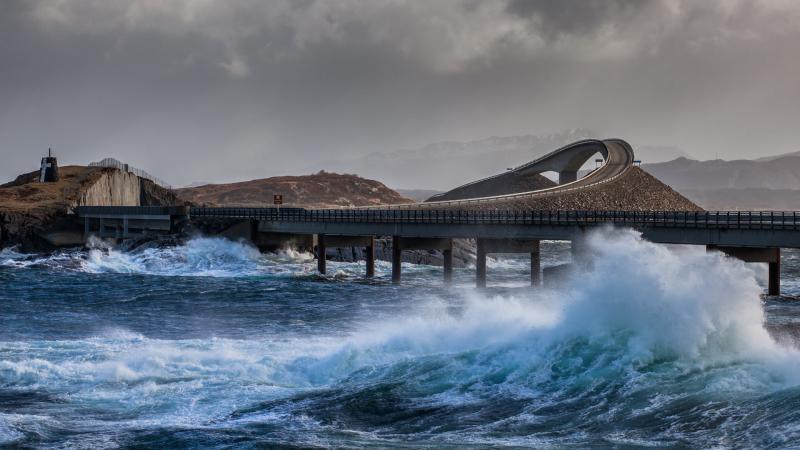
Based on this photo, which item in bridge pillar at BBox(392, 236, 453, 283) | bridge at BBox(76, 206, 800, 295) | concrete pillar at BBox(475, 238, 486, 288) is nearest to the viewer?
bridge at BBox(76, 206, 800, 295)

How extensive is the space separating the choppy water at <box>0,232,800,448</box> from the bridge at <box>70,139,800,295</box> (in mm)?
23090

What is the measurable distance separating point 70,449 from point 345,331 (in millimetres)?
19213

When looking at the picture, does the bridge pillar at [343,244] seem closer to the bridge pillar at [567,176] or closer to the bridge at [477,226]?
the bridge at [477,226]

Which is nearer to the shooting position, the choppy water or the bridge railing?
the choppy water

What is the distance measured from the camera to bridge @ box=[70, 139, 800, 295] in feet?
175

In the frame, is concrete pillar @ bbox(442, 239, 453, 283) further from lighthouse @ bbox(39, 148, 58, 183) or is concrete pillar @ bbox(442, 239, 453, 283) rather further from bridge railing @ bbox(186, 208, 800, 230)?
lighthouse @ bbox(39, 148, 58, 183)

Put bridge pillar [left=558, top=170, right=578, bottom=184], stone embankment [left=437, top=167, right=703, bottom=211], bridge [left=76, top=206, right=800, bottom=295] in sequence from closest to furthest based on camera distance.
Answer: bridge [left=76, top=206, right=800, bottom=295]
stone embankment [left=437, top=167, right=703, bottom=211]
bridge pillar [left=558, top=170, right=578, bottom=184]

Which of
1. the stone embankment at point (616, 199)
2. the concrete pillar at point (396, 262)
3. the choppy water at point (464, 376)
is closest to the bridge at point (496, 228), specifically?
the concrete pillar at point (396, 262)

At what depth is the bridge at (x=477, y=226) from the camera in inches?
2103

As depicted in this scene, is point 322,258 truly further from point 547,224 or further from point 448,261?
point 547,224

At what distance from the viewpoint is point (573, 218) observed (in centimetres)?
6250

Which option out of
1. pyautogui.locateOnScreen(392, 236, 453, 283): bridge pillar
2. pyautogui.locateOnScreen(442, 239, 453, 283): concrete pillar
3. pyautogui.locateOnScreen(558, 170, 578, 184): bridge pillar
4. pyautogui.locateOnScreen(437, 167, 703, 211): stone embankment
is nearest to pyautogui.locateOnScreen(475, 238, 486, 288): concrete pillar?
pyautogui.locateOnScreen(442, 239, 453, 283): concrete pillar

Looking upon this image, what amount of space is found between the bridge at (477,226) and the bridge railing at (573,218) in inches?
2.5

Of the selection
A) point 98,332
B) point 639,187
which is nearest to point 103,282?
point 98,332
